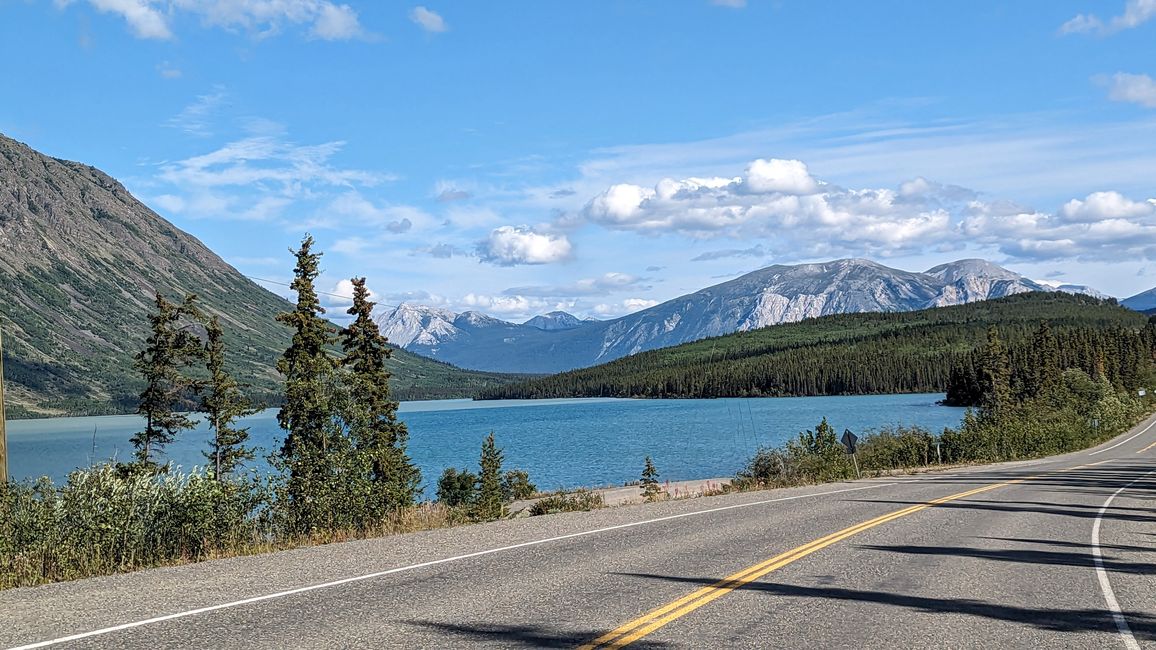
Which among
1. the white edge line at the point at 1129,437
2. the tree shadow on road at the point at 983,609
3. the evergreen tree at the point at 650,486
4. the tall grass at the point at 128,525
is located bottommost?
the white edge line at the point at 1129,437

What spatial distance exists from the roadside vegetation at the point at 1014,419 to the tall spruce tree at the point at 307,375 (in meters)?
16.3

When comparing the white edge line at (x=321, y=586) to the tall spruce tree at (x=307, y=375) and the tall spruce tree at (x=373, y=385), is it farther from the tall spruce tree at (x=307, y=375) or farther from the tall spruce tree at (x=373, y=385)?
the tall spruce tree at (x=373, y=385)

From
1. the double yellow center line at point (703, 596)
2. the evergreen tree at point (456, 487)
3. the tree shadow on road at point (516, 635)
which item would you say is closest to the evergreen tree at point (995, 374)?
the evergreen tree at point (456, 487)

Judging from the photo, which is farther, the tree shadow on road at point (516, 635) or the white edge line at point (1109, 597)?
the white edge line at point (1109, 597)

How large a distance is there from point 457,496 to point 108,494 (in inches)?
1825

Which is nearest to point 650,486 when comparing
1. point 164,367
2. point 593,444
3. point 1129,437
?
point 164,367

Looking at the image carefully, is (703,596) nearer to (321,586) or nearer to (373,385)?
(321,586)

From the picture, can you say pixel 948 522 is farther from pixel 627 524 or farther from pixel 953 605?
pixel 953 605

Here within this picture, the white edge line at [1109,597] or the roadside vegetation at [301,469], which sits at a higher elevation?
the roadside vegetation at [301,469]

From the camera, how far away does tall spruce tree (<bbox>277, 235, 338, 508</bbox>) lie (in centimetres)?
3603

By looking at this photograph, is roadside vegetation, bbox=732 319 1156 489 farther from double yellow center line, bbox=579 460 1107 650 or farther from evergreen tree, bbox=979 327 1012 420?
double yellow center line, bbox=579 460 1107 650

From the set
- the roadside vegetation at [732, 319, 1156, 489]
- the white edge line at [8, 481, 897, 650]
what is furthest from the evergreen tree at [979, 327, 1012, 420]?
the white edge line at [8, 481, 897, 650]

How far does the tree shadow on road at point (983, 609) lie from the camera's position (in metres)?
9.49

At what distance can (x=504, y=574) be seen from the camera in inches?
476
